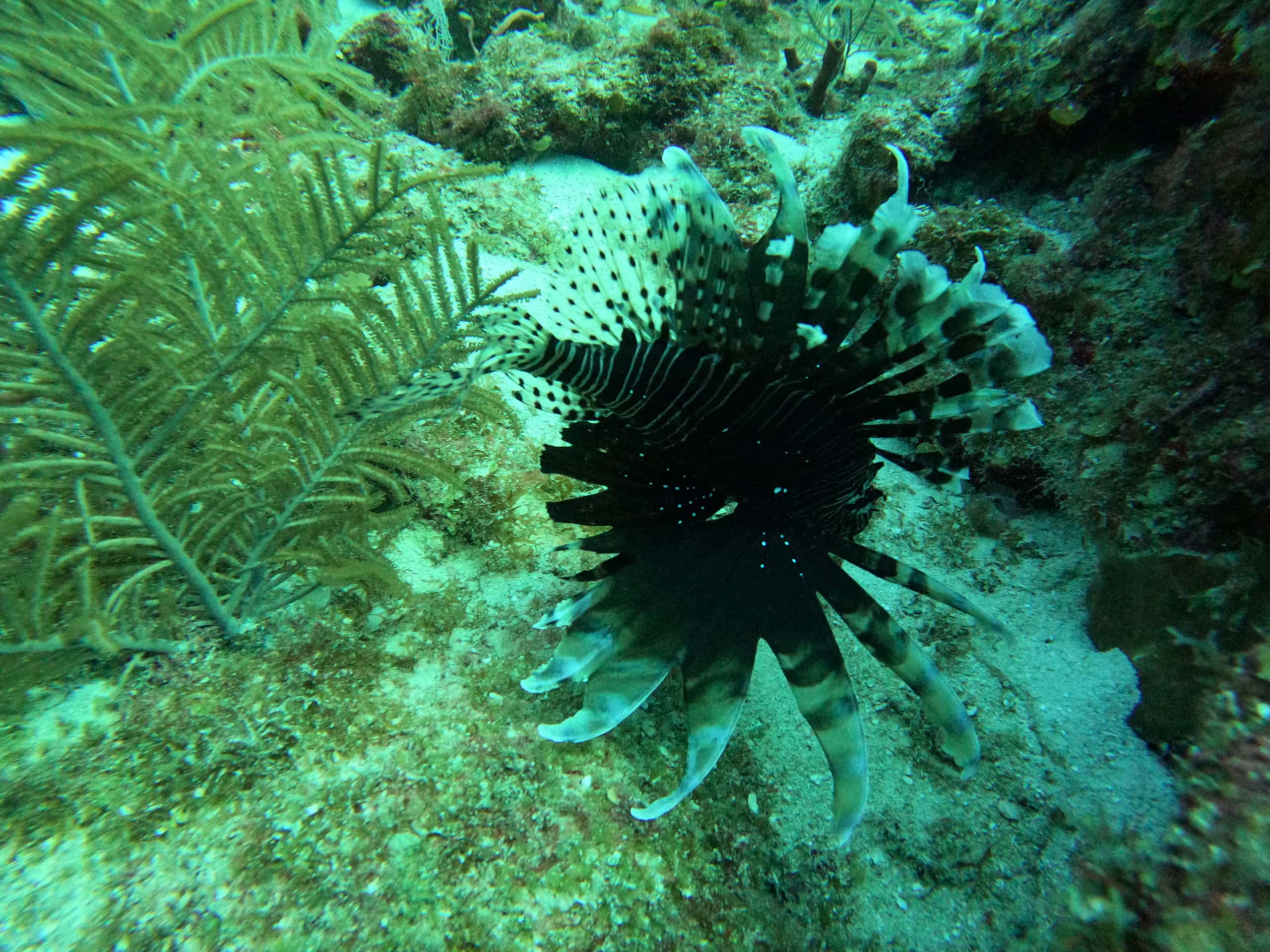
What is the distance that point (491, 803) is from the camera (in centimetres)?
204

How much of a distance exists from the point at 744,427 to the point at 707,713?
1168 millimetres

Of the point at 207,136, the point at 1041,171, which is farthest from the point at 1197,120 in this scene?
the point at 207,136

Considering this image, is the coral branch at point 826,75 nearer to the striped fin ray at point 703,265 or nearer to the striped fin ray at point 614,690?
the striped fin ray at point 703,265

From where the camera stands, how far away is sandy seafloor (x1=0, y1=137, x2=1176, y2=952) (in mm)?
1680

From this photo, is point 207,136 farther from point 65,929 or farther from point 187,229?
point 65,929

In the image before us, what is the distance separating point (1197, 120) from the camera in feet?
12.1

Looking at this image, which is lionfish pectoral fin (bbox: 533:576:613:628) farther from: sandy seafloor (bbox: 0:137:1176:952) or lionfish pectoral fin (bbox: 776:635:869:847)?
lionfish pectoral fin (bbox: 776:635:869:847)

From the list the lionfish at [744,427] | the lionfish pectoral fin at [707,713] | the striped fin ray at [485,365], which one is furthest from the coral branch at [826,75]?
the lionfish pectoral fin at [707,713]

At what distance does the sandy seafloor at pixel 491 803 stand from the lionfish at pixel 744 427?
0.99ft

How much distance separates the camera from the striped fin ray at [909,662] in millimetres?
2082

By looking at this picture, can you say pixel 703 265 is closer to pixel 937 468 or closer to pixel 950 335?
pixel 950 335

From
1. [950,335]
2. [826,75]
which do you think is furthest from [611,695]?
[826,75]

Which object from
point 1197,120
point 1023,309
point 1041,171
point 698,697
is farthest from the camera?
point 1041,171

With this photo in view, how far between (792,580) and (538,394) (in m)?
1.46
